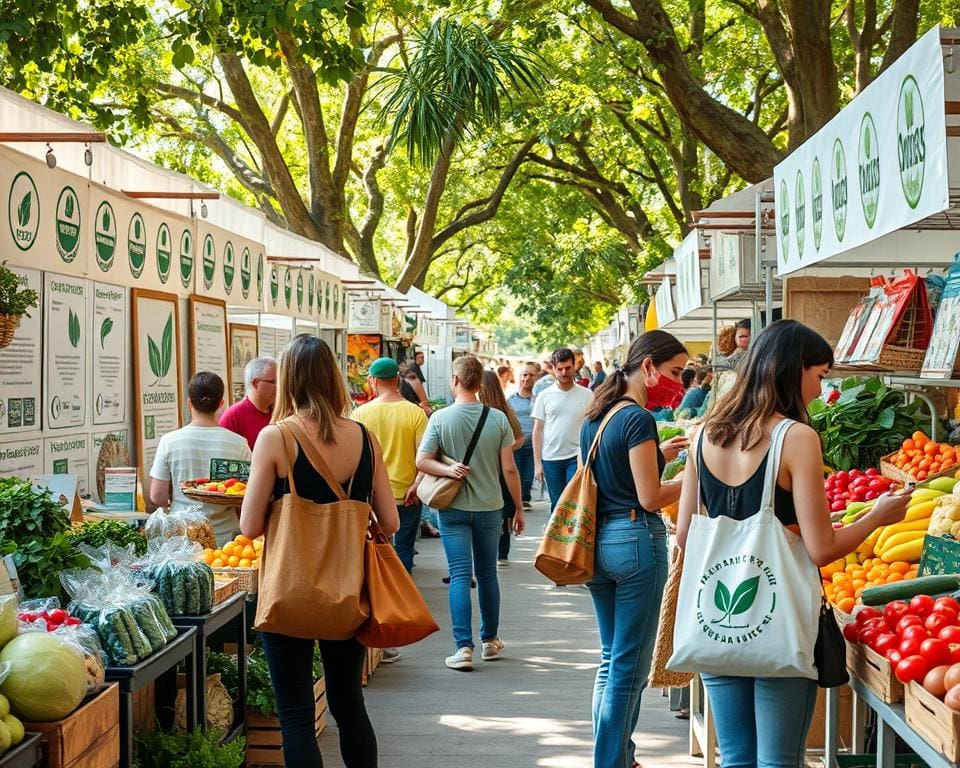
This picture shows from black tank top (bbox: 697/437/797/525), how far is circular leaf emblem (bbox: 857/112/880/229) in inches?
73.1

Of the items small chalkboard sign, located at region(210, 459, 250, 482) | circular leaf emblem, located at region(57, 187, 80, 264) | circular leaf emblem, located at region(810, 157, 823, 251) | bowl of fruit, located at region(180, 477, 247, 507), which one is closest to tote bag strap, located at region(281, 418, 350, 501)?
bowl of fruit, located at region(180, 477, 247, 507)

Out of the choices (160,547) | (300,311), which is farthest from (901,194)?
(300,311)

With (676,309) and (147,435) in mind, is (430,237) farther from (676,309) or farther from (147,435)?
(147,435)

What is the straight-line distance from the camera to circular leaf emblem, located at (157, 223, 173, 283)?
8.15 m

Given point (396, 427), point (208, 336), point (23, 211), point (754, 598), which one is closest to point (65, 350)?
point (23, 211)

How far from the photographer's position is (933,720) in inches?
122

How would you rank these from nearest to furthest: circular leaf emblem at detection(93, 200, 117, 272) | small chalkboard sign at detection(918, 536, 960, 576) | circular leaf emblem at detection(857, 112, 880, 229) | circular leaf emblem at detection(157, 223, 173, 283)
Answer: small chalkboard sign at detection(918, 536, 960, 576)
circular leaf emblem at detection(857, 112, 880, 229)
circular leaf emblem at detection(93, 200, 117, 272)
circular leaf emblem at detection(157, 223, 173, 283)

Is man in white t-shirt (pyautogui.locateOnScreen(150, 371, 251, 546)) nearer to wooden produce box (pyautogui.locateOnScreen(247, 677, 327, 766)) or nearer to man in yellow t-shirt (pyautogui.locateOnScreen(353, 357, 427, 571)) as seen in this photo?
man in yellow t-shirt (pyautogui.locateOnScreen(353, 357, 427, 571))

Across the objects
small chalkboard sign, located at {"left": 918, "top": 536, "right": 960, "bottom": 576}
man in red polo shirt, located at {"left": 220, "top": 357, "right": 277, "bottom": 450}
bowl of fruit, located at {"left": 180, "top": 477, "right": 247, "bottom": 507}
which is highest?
man in red polo shirt, located at {"left": 220, "top": 357, "right": 277, "bottom": 450}

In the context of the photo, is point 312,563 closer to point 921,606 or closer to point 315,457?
point 315,457

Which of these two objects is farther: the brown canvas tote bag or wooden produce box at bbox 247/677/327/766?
wooden produce box at bbox 247/677/327/766

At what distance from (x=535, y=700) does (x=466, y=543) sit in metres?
1.16

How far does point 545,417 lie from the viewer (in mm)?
11664

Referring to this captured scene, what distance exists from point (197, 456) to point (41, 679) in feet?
11.5
